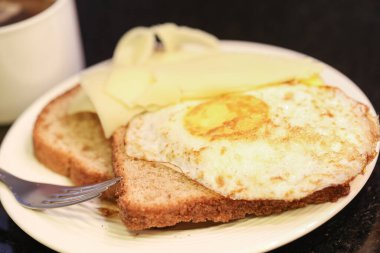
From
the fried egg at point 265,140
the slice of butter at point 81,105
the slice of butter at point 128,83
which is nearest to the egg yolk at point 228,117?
the fried egg at point 265,140

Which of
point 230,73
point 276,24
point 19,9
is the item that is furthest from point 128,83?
point 276,24

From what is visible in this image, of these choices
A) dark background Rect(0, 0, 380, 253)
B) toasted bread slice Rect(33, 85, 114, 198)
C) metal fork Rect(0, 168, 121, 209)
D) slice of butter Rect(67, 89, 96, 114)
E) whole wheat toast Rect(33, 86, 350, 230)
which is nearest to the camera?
whole wheat toast Rect(33, 86, 350, 230)

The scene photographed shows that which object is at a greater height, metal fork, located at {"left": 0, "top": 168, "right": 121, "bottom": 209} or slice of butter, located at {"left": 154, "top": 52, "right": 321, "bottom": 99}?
slice of butter, located at {"left": 154, "top": 52, "right": 321, "bottom": 99}

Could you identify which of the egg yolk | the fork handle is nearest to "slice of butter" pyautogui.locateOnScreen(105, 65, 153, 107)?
the egg yolk

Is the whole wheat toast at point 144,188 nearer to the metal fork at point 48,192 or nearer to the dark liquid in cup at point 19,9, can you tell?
the metal fork at point 48,192

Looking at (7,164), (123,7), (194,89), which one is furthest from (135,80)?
(123,7)

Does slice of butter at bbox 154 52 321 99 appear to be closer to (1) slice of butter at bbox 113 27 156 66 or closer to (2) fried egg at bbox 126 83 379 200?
(2) fried egg at bbox 126 83 379 200

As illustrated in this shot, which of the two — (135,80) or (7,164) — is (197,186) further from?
(7,164)
